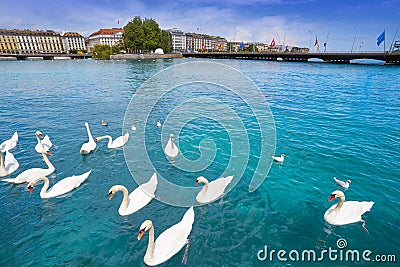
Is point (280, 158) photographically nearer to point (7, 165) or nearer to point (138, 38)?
point (7, 165)

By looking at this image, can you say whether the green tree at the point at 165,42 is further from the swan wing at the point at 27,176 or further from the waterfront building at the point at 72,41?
the swan wing at the point at 27,176

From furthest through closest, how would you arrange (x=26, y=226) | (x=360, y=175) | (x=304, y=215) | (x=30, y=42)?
(x=30, y=42)
(x=360, y=175)
(x=304, y=215)
(x=26, y=226)

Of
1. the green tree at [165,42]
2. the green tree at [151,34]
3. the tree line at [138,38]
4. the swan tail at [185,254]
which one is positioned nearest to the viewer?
the swan tail at [185,254]

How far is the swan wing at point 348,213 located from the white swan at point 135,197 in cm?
578

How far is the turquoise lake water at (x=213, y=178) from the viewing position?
6121 millimetres

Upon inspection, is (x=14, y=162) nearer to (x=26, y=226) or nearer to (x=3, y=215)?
(x=3, y=215)

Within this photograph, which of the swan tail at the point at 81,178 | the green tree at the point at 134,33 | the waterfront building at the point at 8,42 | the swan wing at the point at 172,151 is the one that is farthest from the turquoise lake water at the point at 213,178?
the waterfront building at the point at 8,42

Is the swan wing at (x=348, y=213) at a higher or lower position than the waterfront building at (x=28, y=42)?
lower

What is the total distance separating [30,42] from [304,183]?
214966 mm

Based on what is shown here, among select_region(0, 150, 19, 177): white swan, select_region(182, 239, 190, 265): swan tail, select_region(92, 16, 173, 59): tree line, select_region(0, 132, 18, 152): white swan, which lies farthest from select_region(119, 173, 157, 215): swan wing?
select_region(92, 16, 173, 59): tree line

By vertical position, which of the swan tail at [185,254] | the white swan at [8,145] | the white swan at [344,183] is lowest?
the swan tail at [185,254]

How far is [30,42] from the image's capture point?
16500 cm

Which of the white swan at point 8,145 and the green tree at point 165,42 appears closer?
the white swan at point 8,145

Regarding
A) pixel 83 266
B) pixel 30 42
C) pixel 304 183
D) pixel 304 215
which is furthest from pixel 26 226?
pixel 30 42
